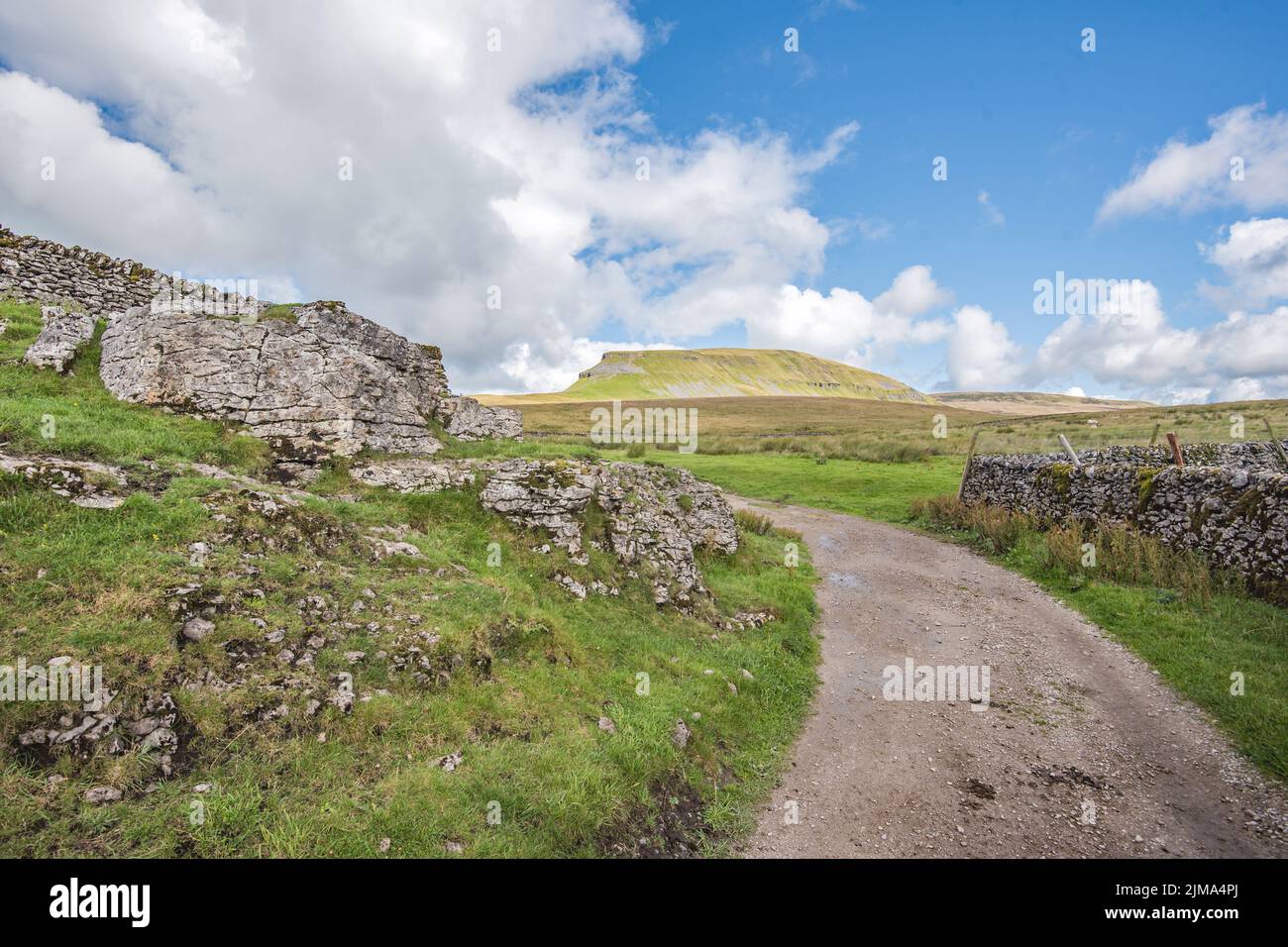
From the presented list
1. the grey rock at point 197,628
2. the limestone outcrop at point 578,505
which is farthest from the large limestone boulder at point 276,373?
the grey rock at point 197,628

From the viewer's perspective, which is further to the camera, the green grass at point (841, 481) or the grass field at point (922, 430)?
the green grass at point (841, 481)

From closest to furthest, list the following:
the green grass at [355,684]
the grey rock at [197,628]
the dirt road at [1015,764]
A: 1. the green grass at [355,684]
2. the grey rock at [197,628]
3. the dirt road at [1015,764]

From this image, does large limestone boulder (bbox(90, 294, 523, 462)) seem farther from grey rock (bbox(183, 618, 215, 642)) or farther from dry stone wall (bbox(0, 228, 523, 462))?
grey rock (bbox(183, 618, 215, 642))

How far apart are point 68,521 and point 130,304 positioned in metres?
14.2

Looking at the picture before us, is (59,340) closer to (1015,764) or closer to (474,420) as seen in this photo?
(474,420)

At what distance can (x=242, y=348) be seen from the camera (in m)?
13.1

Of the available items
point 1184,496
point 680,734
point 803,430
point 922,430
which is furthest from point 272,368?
point 803,430

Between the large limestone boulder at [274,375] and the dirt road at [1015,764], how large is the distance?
37.9ft

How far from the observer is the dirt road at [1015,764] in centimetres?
670

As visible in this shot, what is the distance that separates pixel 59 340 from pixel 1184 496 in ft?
99.0

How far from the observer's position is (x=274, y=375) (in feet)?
42.3

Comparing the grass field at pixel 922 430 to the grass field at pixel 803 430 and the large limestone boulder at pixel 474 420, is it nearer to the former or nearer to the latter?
the grass field at pixel 803 430

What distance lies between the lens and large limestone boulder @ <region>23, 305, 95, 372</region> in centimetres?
1226
